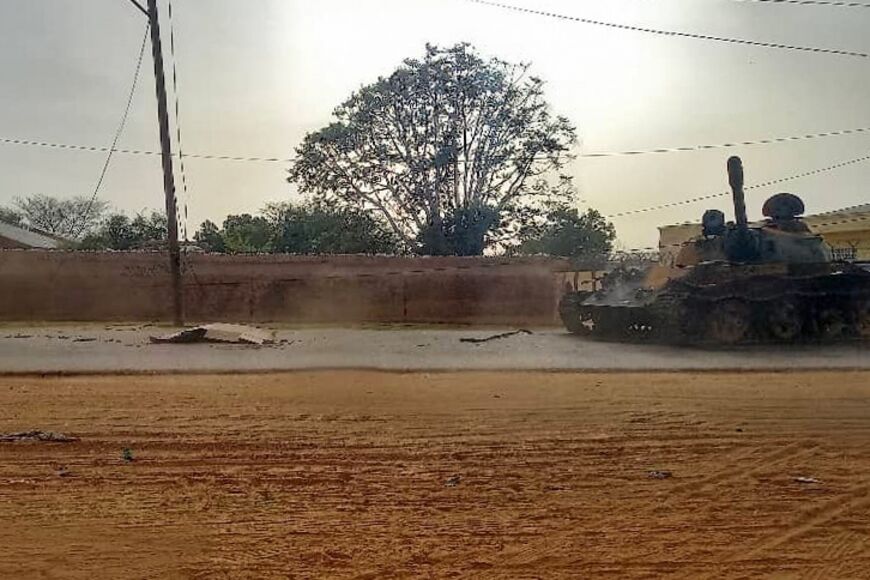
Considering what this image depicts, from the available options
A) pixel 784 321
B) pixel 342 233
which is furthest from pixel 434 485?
pixel 342 233

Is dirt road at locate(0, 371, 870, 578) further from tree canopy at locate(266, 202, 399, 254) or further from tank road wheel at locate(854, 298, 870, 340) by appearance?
tree canopy at locate(266, 202, 399, 254)

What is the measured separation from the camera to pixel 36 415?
9031mm

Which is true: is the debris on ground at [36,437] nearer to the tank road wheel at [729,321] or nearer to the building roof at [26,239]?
the tank road wheel at [729,321]

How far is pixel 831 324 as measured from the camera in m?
19.7

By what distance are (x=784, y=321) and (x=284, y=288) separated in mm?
14349

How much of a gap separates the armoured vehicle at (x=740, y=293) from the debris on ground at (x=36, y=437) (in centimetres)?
1345

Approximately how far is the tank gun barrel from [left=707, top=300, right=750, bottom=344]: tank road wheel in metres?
2.32

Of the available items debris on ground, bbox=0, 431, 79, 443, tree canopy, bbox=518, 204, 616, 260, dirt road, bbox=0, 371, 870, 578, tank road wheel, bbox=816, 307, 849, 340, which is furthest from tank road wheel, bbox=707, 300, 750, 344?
tree canopy, bbox=518, 204, 616, 260

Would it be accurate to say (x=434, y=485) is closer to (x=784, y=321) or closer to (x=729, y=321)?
(x=729, y=321)

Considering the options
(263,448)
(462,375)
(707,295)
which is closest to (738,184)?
(707,295)

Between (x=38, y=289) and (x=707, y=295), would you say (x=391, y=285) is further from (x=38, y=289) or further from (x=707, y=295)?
(x=707, y=295)

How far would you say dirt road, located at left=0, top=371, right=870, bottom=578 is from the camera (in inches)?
195

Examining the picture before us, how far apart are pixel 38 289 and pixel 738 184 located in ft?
60.7

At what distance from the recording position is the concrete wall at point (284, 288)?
26.9m
